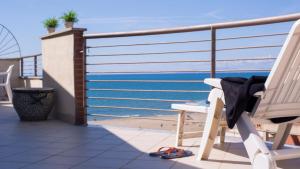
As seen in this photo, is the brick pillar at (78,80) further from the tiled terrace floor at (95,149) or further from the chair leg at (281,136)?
the chair leg at (281,136)

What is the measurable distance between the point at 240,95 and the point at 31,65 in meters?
7.40

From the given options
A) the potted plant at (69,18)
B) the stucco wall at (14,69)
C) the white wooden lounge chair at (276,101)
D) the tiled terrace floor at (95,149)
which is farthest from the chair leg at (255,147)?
the stucco wall at (14,69)

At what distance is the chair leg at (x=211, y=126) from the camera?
9.78 feet

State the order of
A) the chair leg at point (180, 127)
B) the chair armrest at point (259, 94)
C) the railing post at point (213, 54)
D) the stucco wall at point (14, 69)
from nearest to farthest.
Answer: the chair armrest at point (259, 94), the chair leg at point (180, 127), the railing post at point (213, 54), the stucco wall at point (14, 69)

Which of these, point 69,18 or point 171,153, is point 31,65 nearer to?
point 69,18

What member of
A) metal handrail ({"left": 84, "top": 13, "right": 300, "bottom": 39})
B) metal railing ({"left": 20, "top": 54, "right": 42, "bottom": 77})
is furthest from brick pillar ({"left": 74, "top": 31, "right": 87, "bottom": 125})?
metal railing ({"left": 20, "top": 54, "right": 42, "bottom": 77})

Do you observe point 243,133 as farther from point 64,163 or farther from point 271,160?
point 64,163

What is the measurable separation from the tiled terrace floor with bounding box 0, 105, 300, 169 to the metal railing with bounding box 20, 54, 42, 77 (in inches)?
155

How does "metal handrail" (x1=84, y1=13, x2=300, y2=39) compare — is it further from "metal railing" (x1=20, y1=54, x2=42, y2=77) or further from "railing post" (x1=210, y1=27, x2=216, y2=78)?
"metal railing" (x1=20, y1=54, x2=42, y2=77)

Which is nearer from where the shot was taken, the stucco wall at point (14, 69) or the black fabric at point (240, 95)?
the black fabric at point (240, 95)

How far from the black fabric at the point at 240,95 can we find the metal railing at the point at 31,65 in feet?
22.2

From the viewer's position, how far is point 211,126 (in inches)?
121

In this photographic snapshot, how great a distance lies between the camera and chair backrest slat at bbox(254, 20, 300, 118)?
2.28 meters

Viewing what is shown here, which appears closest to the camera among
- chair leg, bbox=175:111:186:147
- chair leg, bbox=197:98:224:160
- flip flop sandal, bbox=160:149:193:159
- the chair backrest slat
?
the chair backrest slat
